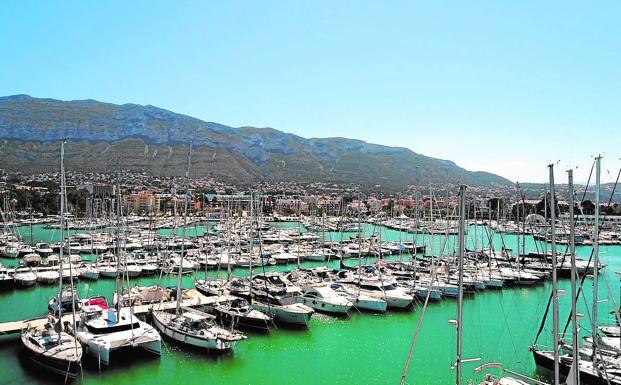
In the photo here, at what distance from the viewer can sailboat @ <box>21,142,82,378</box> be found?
18.0m

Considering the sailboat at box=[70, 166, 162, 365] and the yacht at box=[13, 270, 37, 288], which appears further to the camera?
the yacht at box=[13, 270, 37, 288]

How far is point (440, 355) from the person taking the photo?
2238 centimetres

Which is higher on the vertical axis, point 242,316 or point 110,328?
point 110,328

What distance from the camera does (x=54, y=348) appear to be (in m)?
19.0

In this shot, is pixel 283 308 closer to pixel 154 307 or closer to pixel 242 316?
pixel 242 316

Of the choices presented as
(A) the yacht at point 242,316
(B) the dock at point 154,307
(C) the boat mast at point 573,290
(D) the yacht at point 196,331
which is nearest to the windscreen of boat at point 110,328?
(D) the yacht at point 196,331

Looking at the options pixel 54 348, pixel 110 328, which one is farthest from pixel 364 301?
pixel 54 348

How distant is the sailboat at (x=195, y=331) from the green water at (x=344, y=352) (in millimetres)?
507

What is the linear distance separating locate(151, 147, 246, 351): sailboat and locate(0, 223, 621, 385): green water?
1.66 ft

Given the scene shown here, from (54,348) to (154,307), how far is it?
6997mm

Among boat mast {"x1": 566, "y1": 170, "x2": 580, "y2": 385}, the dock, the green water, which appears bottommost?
the green water

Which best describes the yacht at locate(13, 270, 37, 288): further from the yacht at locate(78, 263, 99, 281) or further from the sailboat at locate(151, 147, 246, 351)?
the sailboat at locate(151, 147, 246, 351)

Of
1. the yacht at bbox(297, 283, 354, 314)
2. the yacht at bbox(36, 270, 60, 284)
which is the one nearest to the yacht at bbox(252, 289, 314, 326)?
the yacht at bbox(297, 283, 354, 314)

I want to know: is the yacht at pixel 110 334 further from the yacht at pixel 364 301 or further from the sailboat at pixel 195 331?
the yacht at pixel 364 301
